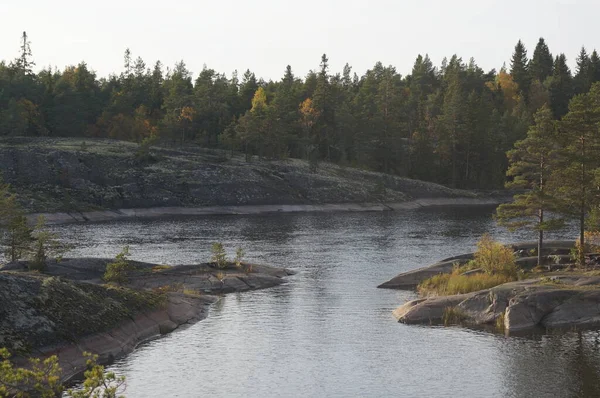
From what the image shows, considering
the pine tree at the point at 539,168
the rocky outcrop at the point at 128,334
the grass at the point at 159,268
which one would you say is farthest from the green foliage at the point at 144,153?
the pine tree at the point at 539,168

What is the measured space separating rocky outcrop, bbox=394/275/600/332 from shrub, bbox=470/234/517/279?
6131 mm

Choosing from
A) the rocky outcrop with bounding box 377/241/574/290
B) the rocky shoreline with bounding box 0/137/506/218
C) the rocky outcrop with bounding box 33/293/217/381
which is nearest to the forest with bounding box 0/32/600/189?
the rocky shoreline with bounding box 0/137/506/218

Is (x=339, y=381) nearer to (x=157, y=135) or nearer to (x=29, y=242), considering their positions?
(x=29, y=242)

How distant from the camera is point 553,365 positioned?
37.5 metres

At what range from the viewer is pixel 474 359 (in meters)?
39.1

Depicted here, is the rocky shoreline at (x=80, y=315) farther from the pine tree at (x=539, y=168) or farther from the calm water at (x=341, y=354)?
the pine tree at (x=539, y=168)

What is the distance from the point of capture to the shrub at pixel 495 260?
57656 millimetres

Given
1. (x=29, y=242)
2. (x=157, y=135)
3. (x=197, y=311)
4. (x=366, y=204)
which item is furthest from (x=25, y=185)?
(x=197, y=311)

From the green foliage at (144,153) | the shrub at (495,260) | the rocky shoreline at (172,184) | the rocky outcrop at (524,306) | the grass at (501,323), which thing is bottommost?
the grass at (501,323)

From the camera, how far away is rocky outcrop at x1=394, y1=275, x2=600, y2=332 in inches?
1801

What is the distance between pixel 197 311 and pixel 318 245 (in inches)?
1602

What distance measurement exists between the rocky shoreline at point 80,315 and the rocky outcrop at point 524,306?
15.6m

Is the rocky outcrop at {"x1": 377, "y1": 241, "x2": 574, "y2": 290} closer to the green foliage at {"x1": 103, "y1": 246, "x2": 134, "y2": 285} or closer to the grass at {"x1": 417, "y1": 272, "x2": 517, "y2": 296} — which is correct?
the grass at {"x1": 417, "y1": 272, "x2": 517, "y2": 296}

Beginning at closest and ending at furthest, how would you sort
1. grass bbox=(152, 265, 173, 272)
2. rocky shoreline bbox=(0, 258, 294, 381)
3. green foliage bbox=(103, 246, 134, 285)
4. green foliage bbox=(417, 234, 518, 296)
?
rocky shoreline bbox=(0, 258, 294, 381)
green foliage bbox=(417, 234, 518, 296)
green foliage bbox=(103, 246, 134, 285)
grass bbox=(152, 265, 173, 272)
